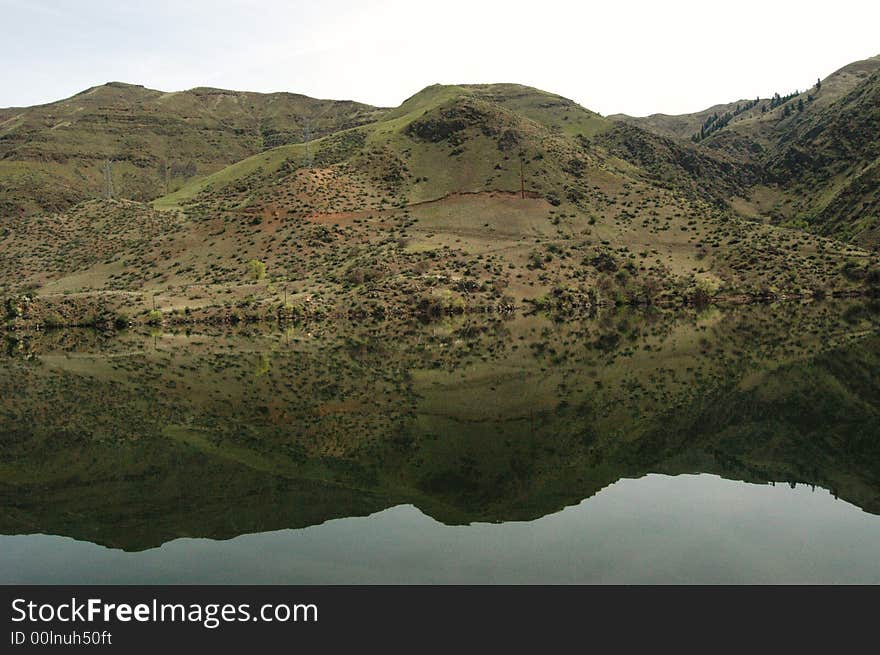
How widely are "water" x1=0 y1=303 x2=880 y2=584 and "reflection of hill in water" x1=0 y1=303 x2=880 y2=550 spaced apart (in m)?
0.12

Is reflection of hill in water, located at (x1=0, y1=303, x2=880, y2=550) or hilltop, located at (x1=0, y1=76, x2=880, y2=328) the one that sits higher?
hilltop, located at (x1=0, y1=76, x2=880, y2=328)

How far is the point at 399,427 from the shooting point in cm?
2514

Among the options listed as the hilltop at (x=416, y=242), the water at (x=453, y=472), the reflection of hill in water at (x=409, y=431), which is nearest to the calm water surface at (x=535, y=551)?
the water at (x=453, y=472)

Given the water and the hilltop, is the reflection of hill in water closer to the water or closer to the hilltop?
the water

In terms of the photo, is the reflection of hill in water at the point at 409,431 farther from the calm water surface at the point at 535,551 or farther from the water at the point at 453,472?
the calm water surface at the point at 535,551

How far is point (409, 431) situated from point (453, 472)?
18.5 ft

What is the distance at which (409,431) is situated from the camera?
24469 millimetres

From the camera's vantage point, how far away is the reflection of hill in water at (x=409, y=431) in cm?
1680

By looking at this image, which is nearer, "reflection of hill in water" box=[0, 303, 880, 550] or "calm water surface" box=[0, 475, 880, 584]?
"calm water surface" box=[0, 475, 880, 584]

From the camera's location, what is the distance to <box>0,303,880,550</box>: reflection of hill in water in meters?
16.8

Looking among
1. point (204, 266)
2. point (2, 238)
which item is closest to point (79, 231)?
point (2, 238)

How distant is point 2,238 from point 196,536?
156m

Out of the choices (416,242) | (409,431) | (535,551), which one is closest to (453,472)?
(409,431)

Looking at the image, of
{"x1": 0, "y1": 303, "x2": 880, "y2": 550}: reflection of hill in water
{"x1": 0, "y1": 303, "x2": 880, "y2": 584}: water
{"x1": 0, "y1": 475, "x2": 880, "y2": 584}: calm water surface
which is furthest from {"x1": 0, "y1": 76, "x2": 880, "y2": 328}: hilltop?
{"x1": 0, "y1": 475, "x2": 880, "y2": 584}: calm water surface
